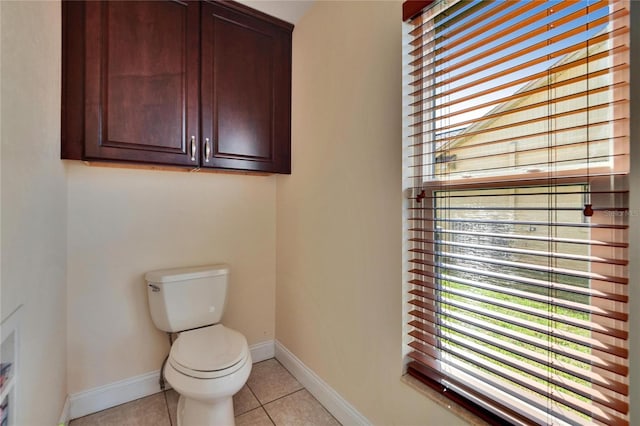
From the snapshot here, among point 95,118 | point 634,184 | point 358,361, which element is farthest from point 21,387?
point 634,184

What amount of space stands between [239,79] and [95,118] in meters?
0.78

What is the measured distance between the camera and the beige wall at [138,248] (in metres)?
1.59

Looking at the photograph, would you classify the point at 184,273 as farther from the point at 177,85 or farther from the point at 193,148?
the point at 177,85

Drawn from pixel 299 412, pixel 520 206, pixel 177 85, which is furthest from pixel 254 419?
pixel 177 85

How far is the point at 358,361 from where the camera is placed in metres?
1.44

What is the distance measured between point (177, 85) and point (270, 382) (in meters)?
1.85

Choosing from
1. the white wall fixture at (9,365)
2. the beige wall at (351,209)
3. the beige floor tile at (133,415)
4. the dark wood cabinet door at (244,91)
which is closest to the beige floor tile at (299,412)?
the beige wall at (351,209)

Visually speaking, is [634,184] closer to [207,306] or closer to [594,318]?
[594,318]

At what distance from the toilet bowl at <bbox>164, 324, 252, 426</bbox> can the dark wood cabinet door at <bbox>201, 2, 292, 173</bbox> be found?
971 mm

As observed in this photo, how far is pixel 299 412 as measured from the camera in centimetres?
162

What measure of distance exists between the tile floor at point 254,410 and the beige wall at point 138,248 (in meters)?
0.17

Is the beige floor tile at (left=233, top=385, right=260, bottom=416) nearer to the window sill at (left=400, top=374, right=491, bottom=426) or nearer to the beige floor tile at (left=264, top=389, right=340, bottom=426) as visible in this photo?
the beige floor tile at (left=264, top=389, right=340, bottom=426)

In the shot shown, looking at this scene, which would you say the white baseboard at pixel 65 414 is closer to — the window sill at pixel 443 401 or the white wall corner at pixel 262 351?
the white wall corner at pixel 262 351

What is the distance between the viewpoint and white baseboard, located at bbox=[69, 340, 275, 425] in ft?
5.18
